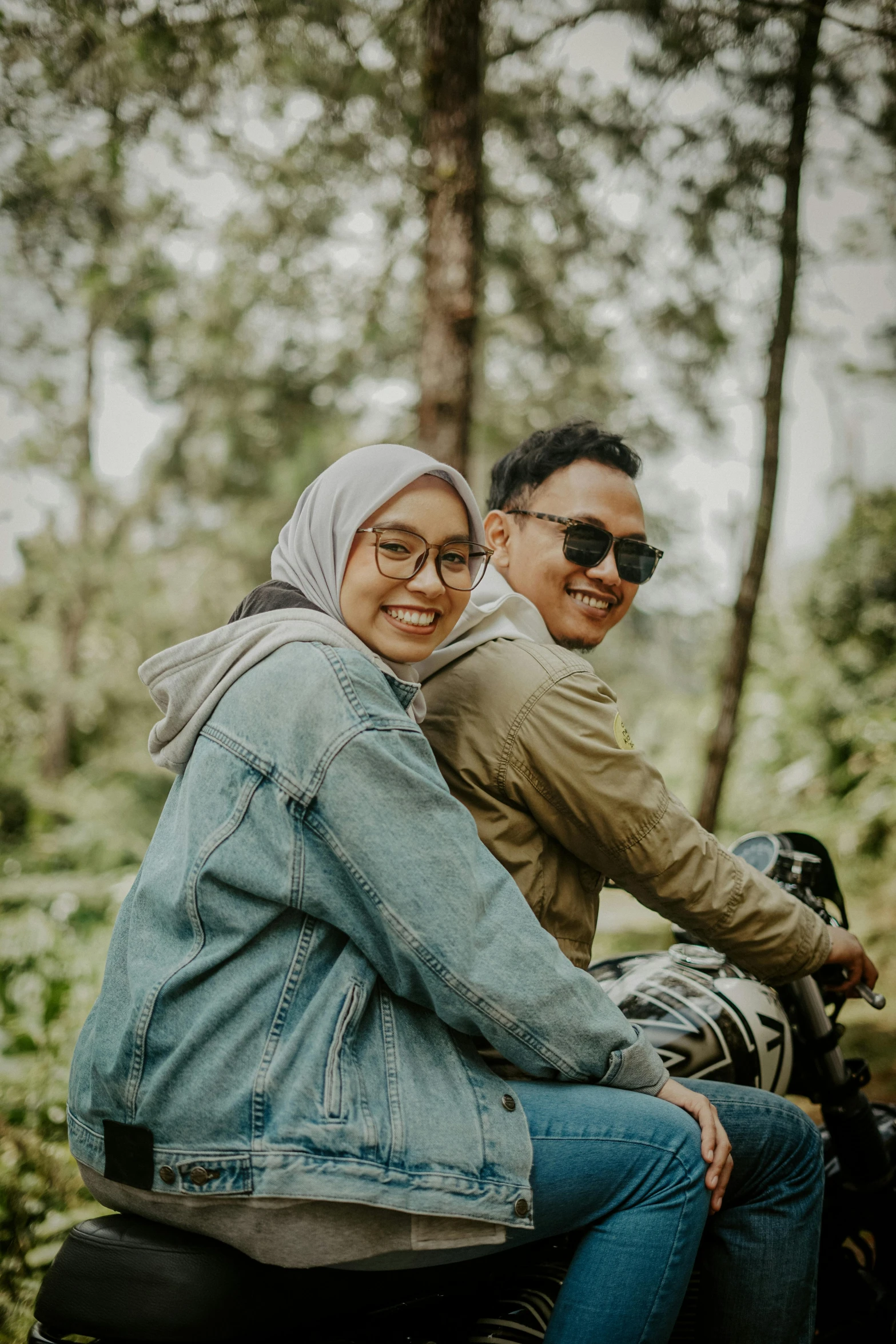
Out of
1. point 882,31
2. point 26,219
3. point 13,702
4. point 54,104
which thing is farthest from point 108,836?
point 882,31

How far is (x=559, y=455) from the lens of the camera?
2473 millimetres

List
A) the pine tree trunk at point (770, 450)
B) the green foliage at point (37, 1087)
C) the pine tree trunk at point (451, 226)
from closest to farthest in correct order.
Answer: the green foliage at point (37, 1087) < the pine tree trunk at point (451, 226) < the pine tree trunk at point (770, 450)

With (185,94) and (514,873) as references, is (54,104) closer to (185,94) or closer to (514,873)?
(185,94)

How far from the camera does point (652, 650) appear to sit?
13453 millimetres

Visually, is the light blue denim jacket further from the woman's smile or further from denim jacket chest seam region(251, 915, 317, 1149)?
the woman's smile

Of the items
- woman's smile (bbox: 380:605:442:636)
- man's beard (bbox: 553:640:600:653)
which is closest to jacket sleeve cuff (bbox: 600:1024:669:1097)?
woman's smile (bbox: 380:605:442:636)

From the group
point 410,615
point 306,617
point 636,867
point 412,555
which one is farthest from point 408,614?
point 636,867

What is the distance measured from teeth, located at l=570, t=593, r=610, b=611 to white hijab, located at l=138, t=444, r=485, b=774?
0.53m

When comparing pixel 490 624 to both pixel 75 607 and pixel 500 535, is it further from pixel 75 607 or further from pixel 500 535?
pixel 75 607

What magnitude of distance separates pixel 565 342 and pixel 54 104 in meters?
4.87

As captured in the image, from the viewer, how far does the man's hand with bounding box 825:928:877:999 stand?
2.11 meters

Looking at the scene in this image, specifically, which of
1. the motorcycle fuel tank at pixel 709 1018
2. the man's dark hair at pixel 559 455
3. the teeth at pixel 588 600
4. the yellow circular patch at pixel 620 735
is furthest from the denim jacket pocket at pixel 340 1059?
the man's dark hair at pixel 559 455

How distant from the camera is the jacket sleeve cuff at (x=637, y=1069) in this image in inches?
64.3

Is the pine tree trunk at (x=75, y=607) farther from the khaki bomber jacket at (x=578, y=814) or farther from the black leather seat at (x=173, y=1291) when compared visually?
the black leather seat at (x=173, y=1291)
